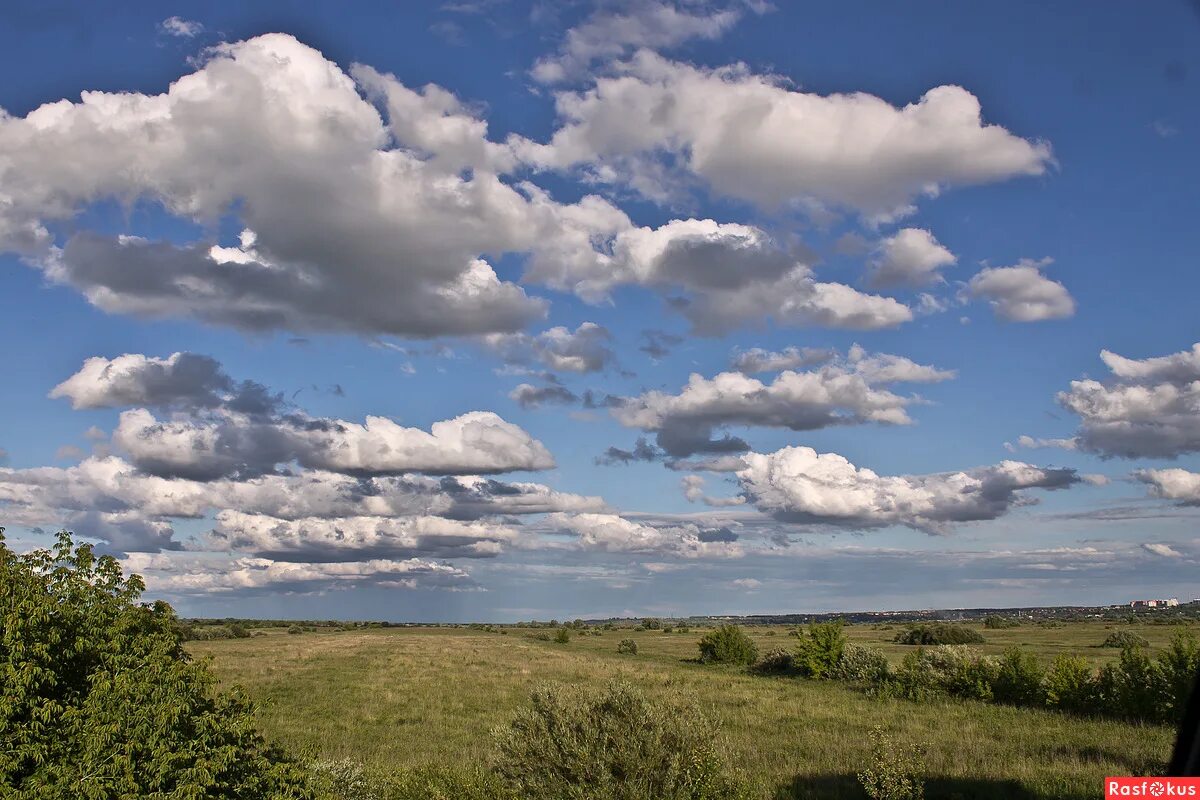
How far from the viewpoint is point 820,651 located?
50.3 metres

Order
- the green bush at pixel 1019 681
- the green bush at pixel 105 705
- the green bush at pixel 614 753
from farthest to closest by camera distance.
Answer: the green bush at pixel 1019 681, the green bush at pixel 614 753, the green bush at pixel 105 705

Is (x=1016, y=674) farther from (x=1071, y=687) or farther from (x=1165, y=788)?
(x=1165, y=788)

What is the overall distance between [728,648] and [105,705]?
62.3 metres

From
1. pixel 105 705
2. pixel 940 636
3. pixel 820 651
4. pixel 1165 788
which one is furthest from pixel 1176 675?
pixel 940 636

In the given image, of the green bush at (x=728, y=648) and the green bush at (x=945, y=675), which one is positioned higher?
the green bush at (x=945, y=675)

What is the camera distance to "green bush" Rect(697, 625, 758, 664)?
65.1 m

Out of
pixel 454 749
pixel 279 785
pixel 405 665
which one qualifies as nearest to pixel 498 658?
pixel 405 665

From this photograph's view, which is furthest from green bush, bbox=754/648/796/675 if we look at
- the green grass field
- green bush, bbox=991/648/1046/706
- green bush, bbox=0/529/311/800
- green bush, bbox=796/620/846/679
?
green bush, bbox=0/529/311/800

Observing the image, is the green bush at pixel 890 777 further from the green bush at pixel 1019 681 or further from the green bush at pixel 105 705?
the green bush at pixel 1019 681

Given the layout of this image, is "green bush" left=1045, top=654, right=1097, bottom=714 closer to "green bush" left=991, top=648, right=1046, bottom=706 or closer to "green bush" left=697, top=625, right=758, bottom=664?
"green bush" left=991, top=648, right=1046, bottom=706

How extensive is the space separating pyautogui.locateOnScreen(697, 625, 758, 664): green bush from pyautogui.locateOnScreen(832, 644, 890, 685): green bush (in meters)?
16.1

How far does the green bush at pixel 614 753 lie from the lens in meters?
12.5

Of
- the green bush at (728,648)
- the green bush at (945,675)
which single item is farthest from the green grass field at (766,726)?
the green bush at (728,648)

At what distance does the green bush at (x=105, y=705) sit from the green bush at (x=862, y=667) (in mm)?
41212
